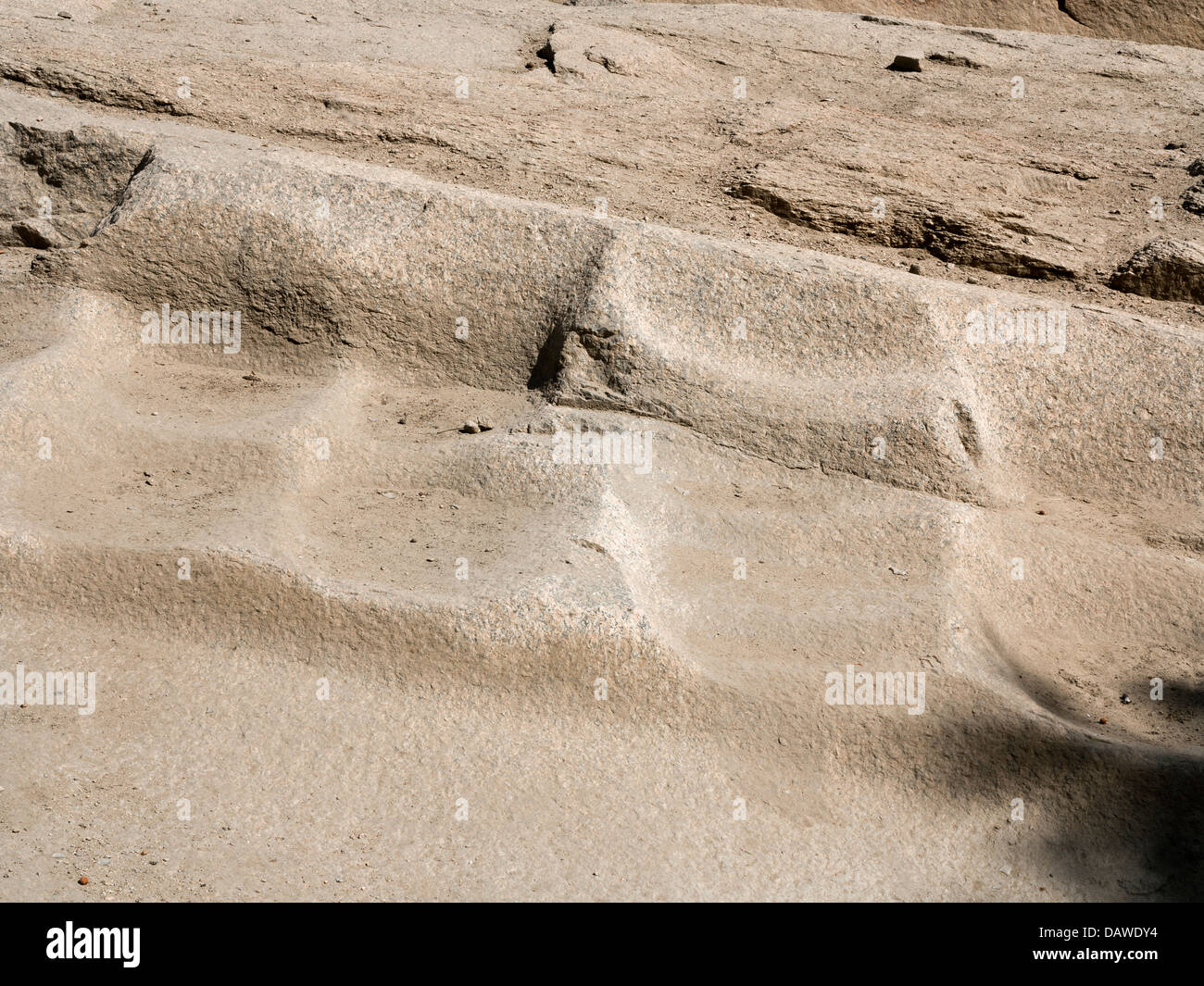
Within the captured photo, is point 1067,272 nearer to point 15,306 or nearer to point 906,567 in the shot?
point 906,567

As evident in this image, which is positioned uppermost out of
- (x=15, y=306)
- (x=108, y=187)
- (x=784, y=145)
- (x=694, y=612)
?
(x=784, y=145)

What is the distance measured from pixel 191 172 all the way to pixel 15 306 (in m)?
0.77

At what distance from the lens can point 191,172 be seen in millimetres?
4043

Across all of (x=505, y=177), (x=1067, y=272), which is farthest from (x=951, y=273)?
(x=505, y=177)

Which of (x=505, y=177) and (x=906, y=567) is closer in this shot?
(x=906, y=567)

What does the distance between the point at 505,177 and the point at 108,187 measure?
150cm

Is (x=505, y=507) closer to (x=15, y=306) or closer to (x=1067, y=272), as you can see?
(x=15, y=306)

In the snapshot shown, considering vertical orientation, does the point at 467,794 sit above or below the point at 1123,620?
below

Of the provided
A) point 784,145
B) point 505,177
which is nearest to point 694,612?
point 505,177

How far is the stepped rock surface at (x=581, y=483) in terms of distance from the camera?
277 cm

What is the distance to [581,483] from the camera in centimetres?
347

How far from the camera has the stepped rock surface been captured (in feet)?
9.09

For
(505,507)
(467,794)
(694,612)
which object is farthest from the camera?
(505,507)
